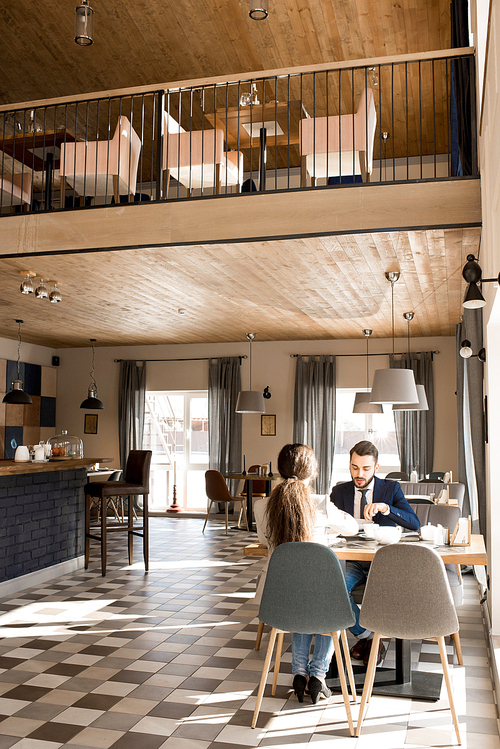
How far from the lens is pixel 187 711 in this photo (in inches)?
128

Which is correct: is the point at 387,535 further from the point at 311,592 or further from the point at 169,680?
the point at 169,680

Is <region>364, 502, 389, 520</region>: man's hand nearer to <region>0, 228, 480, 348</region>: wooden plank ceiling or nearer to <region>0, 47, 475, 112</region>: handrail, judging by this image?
<region>0, 228, 480, 348</region>: wooden plank ceiling

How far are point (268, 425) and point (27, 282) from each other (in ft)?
18.9

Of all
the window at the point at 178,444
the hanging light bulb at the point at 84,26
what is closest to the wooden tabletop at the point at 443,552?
the hanging light bulb at the point at 84,26

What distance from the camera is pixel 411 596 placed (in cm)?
291

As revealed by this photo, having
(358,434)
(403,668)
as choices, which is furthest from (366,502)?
(358,434)

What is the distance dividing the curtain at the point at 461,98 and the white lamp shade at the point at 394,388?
5.54ft

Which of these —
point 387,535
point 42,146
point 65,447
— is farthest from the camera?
point 65,447

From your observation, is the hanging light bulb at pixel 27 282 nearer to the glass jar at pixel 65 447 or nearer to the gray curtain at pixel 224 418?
the glass jar at pixel 65 447

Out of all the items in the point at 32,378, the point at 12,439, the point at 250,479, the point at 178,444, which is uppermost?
the point at 32,378

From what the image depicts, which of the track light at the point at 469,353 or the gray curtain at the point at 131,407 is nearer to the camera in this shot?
the track light at the point at 469,353

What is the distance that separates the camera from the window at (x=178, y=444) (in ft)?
37.8

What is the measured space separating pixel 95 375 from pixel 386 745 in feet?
32.2

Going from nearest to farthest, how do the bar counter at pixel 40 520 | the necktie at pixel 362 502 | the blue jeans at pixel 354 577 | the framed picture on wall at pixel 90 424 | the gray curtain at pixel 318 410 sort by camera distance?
1. the blue jeans at pixel 354 577
2. the necktie at pixel 362 502
3. the bar counter at pixel 40 520
4. the gray curtain at pixel 318 410
5. the framed picture on wall at pixel 90 424
